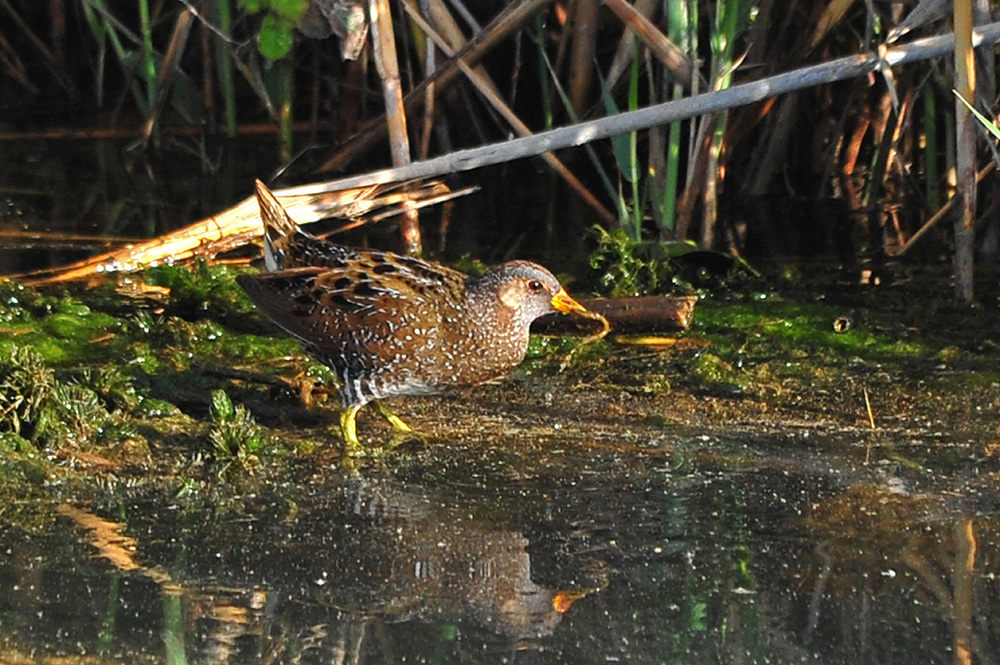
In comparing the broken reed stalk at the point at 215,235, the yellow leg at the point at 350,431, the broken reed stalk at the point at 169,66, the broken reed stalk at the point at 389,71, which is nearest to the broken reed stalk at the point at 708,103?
the broken reed stalk at the point at 389,71

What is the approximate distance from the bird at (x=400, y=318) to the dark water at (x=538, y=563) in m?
0.32

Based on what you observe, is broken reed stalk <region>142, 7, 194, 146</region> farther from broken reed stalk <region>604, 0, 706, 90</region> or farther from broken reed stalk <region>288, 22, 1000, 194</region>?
broken reed stalk <region>604, 0, 706, 90</region>

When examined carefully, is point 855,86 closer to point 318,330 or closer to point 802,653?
point 318,330

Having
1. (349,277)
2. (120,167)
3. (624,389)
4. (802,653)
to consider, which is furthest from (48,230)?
(802,653)

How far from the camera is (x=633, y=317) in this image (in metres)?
5.34

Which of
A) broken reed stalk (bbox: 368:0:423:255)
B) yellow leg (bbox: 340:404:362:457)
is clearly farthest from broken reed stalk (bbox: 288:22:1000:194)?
yellow leg (bbox: 340:404:362:457)

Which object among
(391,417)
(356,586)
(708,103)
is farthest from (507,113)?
(356,586)

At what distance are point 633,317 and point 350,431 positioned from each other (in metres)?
1.34

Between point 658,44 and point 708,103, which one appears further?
point 658,44

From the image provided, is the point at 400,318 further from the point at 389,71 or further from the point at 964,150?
the point at 964,150

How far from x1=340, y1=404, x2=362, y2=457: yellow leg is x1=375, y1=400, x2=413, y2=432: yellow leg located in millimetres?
93

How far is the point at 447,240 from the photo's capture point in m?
6.93

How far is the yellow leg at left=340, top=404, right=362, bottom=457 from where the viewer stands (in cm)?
439

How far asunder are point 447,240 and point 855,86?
2.15 metres
